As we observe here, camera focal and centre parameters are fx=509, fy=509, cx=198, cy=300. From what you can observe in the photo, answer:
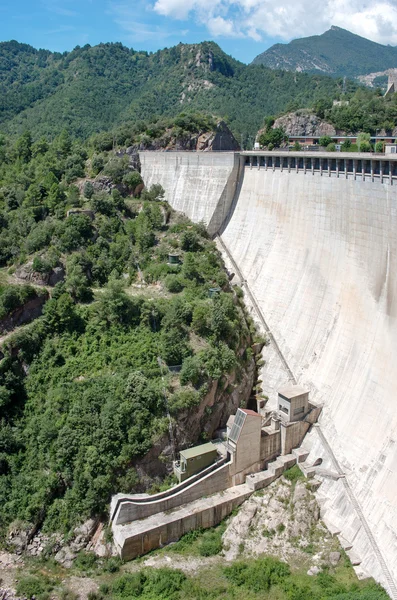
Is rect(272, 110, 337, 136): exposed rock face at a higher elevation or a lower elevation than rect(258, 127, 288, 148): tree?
higher

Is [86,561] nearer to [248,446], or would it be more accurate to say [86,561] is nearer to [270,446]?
[248,446]

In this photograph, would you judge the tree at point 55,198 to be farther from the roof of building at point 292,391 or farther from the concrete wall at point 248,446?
the concrete wall at point 248,446

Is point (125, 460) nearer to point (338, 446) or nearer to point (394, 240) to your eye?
point (338, 446)

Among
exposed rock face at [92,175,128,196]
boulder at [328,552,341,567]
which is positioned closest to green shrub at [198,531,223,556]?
boulder at [328,552,341,567]

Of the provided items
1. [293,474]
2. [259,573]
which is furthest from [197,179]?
[259,573]

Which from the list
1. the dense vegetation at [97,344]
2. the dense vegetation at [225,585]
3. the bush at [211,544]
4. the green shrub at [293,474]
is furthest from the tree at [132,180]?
the dense vegetation at [225,585]

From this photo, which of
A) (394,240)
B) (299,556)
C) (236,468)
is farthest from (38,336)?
(394,240)

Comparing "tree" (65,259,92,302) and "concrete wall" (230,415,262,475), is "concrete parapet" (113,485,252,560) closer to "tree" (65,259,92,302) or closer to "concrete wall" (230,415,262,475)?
"concrete wall" (230,415,262,475)
